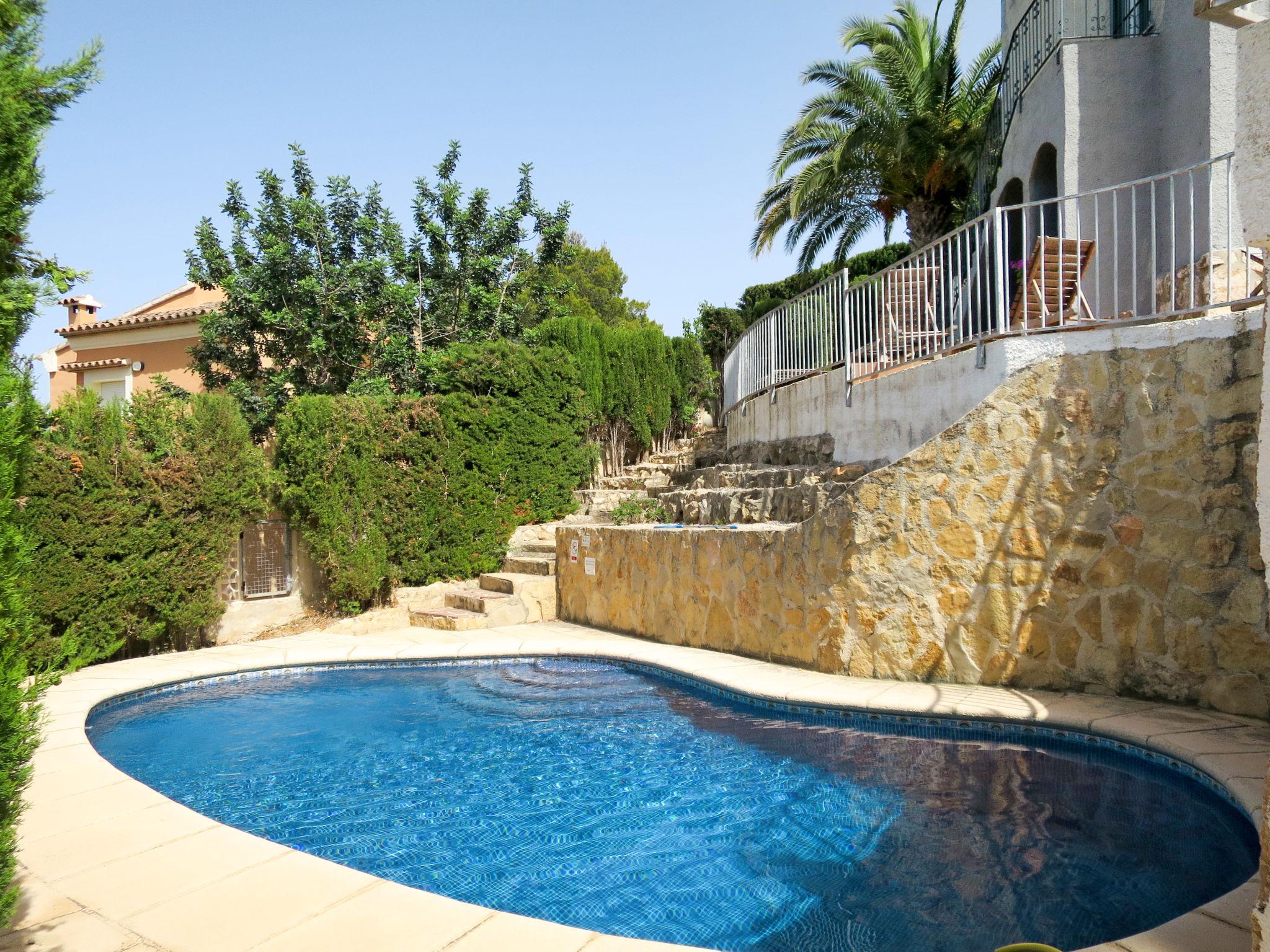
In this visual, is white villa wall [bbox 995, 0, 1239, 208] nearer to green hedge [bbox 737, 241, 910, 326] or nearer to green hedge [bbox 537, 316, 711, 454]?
green hedge [bbox 537, 316, 711, 454]

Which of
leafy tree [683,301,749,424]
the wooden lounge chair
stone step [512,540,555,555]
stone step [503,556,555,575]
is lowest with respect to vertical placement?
stone step [503,556,555,575]

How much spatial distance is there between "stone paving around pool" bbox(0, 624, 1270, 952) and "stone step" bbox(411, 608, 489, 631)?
4439mm

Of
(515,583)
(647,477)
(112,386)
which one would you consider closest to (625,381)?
(647,477)

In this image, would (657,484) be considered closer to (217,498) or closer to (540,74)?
(217,498)

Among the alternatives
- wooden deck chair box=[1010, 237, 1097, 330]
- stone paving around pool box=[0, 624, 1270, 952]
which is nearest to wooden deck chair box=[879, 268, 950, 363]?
wooden deck chair box=[1010, 237, 1097, 330]

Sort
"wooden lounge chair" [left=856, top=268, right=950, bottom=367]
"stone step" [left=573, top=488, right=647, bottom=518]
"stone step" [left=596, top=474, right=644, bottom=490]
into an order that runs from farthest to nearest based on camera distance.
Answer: "stone step" [left=596, top=474, right=644, bottom=490]
"stone step" [left=573, top=488, right=647, bottom=518]
"wooden lounge chair" [left=856, top=268, right=950, bottom=367]

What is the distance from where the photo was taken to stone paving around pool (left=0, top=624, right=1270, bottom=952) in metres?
2.89

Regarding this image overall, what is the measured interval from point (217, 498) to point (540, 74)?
970 cm

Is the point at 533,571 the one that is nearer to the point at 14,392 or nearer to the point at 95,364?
the point at 14,392

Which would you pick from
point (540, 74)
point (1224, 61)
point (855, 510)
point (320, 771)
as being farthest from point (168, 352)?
point (1224, 61)

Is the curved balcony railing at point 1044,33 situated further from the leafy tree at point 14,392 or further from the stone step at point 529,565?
the leafy tree at point 14,392

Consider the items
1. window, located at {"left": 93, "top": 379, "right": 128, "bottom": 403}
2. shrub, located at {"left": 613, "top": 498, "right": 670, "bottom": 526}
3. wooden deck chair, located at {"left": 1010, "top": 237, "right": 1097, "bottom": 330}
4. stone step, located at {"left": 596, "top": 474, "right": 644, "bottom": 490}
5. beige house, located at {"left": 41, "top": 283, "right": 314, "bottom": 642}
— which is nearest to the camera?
wooden deck chair, located at {"left": 1010, "top": 237, "right": 1097, "bottom": 330}

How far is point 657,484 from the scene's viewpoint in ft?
46.5

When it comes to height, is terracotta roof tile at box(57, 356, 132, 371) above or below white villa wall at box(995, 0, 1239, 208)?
below
